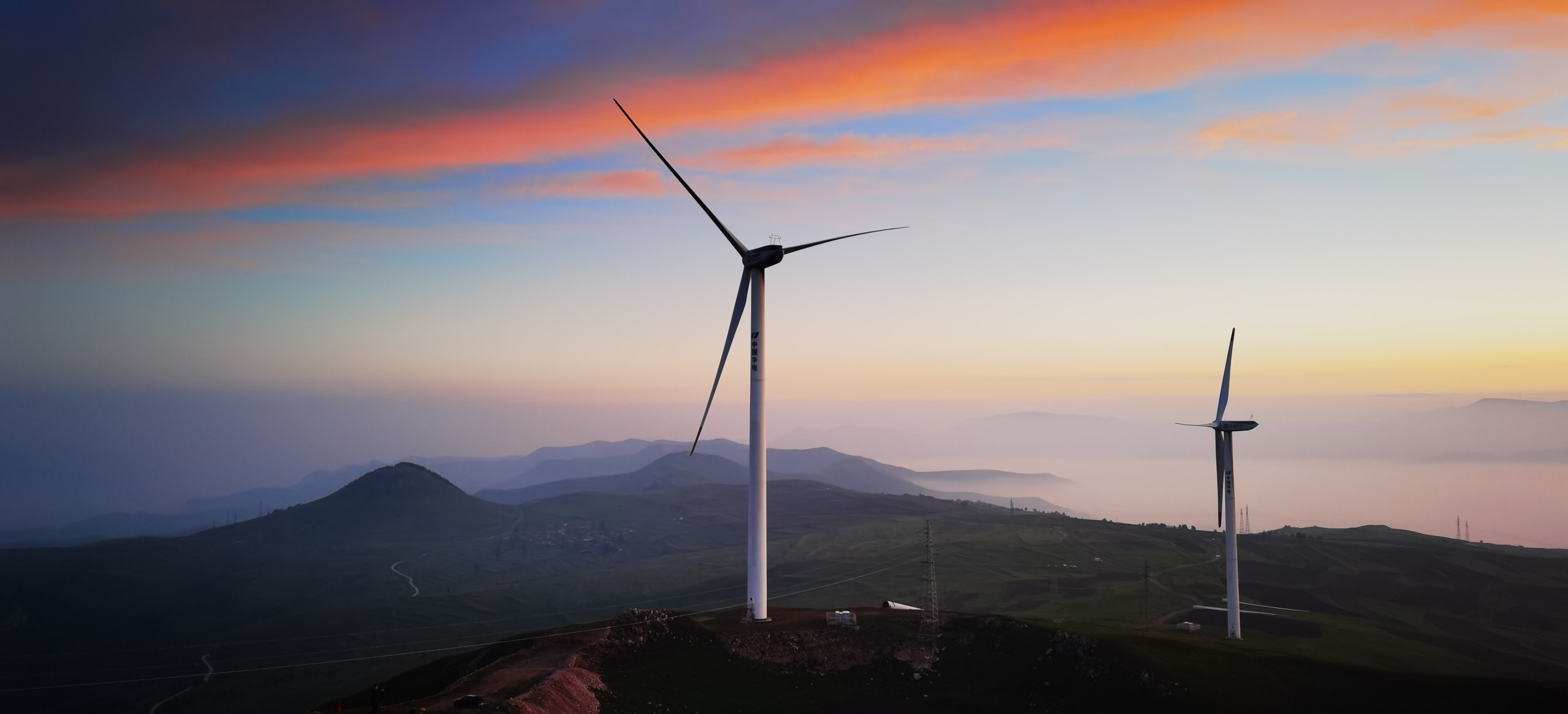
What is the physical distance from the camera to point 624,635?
4063 inches

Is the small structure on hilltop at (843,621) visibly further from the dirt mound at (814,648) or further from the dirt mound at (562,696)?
the dirt mound at (562,696)

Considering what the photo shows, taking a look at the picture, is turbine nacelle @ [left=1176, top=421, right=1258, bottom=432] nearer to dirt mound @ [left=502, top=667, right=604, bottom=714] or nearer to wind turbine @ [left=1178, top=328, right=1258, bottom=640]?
wind turbine @ [left=1178, top=328, right=1258, bottom=640]

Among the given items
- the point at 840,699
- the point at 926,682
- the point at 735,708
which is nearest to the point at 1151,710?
the point at 926,682

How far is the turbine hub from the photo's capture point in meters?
104

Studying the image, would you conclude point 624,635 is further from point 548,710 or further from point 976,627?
point 976,627

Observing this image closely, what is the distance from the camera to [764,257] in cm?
10394

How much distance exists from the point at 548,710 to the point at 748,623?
3545 centimetres

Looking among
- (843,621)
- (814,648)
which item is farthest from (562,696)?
(843,621)

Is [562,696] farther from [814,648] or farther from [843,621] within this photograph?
[843,621]

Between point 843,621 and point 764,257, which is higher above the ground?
point 764,257

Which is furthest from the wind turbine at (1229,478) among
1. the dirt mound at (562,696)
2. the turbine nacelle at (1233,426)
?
the dirt mound at (562,696)

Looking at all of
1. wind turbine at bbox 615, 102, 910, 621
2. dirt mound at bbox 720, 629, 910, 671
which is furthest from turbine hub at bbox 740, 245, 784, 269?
dirt mound at bbox 720, 629, 910, 671

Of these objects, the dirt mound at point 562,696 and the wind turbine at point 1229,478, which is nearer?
the dirt mound at point 562,696

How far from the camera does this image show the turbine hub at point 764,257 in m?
104
